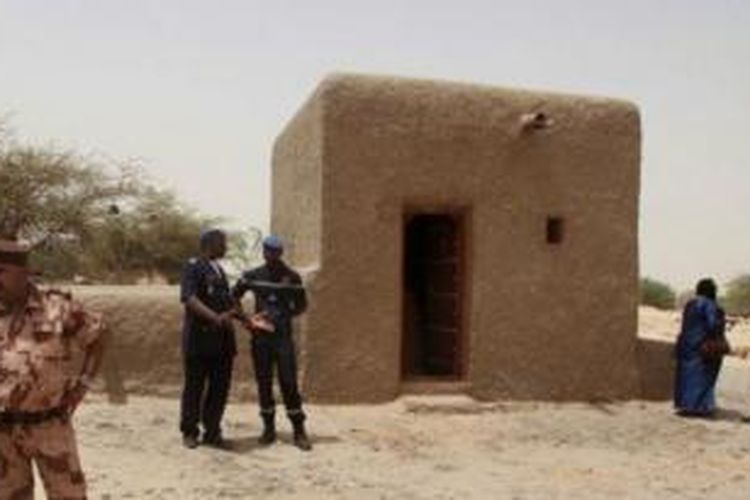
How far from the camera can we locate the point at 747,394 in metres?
15.5

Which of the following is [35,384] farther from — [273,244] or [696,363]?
[696,363]

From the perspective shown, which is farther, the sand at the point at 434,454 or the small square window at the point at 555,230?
the small square window at the point at 555,230

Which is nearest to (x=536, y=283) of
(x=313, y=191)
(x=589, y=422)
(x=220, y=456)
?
(x=589, y=422)

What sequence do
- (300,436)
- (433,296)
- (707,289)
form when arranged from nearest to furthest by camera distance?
(300,436) < (707,289) < (433,296)

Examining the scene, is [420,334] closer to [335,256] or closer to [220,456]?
[335,256]

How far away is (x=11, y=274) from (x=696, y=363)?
26.4 feet

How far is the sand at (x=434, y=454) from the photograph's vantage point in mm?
7910

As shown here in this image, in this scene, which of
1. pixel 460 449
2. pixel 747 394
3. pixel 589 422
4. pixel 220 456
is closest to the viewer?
pixel 220 456

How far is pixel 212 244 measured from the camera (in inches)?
350

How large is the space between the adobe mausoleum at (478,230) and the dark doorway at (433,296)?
9 cm

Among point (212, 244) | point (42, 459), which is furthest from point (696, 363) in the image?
point (42, 459)

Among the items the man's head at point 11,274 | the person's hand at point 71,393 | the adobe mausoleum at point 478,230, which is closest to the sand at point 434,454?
the adobe mausoleum at point 478,230

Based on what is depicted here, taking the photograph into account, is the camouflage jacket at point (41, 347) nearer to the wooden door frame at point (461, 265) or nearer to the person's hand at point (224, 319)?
the person's hand at point (224, 319)

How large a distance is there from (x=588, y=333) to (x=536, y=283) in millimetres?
753
